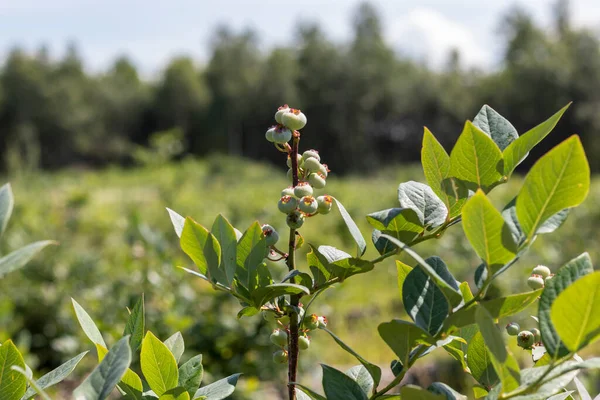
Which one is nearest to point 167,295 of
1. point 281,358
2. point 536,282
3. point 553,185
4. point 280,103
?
point 281,358

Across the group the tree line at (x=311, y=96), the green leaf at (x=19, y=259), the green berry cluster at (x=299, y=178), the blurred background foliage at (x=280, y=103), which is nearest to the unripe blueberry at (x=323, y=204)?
the green berry cluster at (x=299, y=178)

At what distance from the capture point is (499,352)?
34cm

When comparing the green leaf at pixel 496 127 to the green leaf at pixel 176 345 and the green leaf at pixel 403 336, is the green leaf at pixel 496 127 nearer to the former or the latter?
the green leaf at pixel 403 336

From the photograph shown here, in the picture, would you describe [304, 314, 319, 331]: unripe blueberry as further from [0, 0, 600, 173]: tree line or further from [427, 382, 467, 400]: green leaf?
[0, 0, 600, 173]: tree line

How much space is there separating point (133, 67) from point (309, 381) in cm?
3940

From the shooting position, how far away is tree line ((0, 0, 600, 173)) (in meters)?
23.8

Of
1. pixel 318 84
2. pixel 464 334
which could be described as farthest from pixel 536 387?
pixel 318 84

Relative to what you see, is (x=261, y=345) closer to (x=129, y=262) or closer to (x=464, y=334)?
(x=129, y=262)

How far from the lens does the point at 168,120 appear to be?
29.3 metres

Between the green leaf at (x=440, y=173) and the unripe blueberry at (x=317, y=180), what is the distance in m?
0.08

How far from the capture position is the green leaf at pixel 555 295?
345mm

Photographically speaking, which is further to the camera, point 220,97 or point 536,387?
point 220,97

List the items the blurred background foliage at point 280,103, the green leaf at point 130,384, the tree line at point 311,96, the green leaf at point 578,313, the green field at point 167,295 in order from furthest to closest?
1. the tree line at point 311,96
2. the blurred background foliage at point 280,103
3. the green field at point 167,295
4. the green leaf at point 130,384
5. the green leaf at point 578,313

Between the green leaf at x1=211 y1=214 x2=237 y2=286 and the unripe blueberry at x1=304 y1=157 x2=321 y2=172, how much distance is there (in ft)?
0.27
